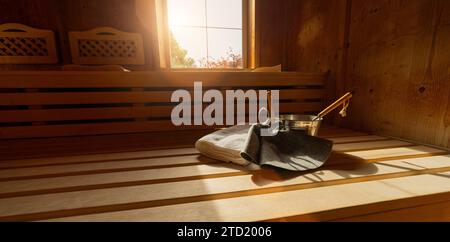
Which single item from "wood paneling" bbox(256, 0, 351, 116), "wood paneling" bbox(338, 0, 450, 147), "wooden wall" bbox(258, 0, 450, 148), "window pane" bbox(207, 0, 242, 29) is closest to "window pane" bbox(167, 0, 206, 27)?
"window pane" bbox(207, 0, 242, 29)

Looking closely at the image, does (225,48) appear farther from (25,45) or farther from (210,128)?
(25,45)

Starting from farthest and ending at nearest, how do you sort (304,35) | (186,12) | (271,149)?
1. (186,12)
2. (304,35)
3. (271,149)

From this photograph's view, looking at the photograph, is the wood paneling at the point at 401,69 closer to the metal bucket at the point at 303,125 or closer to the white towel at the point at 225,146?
the metal bucket at the point at 303,125

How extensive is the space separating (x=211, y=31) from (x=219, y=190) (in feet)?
8.58

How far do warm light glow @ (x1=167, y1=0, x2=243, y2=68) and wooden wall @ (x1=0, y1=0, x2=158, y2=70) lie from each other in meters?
0.44

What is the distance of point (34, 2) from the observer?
2.12m

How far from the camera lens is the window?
2.66m

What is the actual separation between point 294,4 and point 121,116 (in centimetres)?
206

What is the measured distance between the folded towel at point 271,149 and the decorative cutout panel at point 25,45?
2.25 metres

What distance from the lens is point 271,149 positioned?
88cm

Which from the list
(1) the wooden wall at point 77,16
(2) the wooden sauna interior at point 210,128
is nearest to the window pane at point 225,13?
(2) the wooden sauna interior at point 210,128

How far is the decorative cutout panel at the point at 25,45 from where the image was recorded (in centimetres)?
210

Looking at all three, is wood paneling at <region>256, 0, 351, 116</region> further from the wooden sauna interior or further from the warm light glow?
the warm light glow

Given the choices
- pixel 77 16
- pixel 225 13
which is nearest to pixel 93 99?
pixel 77 16
